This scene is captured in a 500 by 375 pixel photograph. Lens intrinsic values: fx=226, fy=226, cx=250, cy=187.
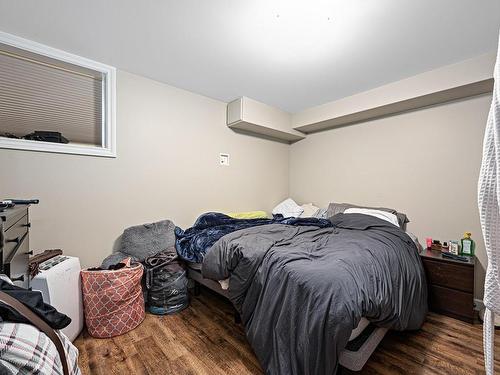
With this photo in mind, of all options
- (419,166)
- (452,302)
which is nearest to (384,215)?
(419,166)

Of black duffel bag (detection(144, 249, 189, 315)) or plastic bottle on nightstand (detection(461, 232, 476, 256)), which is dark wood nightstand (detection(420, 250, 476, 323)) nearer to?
plastic bottle on nightstand (detection(461, 232, 476, 256))

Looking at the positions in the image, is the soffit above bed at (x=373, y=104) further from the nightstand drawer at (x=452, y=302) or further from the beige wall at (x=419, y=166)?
the nightstand drawer at (x=452, y=302)

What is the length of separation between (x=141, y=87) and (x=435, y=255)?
3516 mm

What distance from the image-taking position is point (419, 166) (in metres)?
2.66

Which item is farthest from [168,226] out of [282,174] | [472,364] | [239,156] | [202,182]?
[472,364]

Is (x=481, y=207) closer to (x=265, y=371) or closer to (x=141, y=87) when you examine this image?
(x=265, y=371)

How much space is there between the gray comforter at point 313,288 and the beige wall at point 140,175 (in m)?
1.07

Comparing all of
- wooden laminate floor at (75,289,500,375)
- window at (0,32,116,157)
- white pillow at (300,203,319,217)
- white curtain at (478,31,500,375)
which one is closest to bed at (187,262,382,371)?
wooden laminate floor at (75,289,500,375)

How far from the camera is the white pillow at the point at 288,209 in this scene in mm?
3504

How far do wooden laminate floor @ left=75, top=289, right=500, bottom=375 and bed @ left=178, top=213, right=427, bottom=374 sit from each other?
19 centimetres

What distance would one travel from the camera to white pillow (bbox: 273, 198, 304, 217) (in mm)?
3504

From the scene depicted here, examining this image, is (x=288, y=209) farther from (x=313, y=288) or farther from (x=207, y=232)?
(x=313, y=288)

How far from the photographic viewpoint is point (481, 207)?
504mm

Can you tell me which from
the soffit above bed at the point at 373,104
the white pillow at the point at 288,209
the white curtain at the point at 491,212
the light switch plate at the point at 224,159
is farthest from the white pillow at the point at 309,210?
the white curtain at the point at 491,212
